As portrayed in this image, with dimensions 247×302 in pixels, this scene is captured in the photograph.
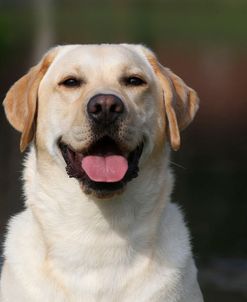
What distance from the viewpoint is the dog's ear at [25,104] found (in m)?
6.23

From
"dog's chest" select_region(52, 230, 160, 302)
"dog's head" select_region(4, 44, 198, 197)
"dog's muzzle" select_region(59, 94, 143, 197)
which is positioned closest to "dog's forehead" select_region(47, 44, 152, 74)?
"dog's head" select_region(4, 44, 198, 197)

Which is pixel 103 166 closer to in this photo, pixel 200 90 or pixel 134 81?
pixel 134 81

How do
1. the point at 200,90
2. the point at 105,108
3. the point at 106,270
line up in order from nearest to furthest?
the point at 105,108 < the point at 106,270 < the point at 200,90

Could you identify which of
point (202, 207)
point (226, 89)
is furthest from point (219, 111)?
point (202, 207)

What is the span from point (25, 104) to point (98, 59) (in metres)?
0.50

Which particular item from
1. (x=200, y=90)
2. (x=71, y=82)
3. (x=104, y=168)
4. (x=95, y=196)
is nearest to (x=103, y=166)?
(x=104, y=168)

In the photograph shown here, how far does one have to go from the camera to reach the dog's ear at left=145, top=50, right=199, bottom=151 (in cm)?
628

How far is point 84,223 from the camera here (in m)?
6.26

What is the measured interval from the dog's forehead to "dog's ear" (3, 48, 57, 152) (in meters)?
0.14

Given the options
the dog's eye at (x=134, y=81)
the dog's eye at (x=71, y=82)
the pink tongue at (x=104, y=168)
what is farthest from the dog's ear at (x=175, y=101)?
the dog's eye at (x=71, y=82)

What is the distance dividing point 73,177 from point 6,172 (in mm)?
8998

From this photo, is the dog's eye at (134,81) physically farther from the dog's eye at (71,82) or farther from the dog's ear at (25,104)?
the dog's ear at (25,104)

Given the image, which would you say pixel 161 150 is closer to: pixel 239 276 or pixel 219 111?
pixel 239 276

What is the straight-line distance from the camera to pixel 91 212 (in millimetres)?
6250
